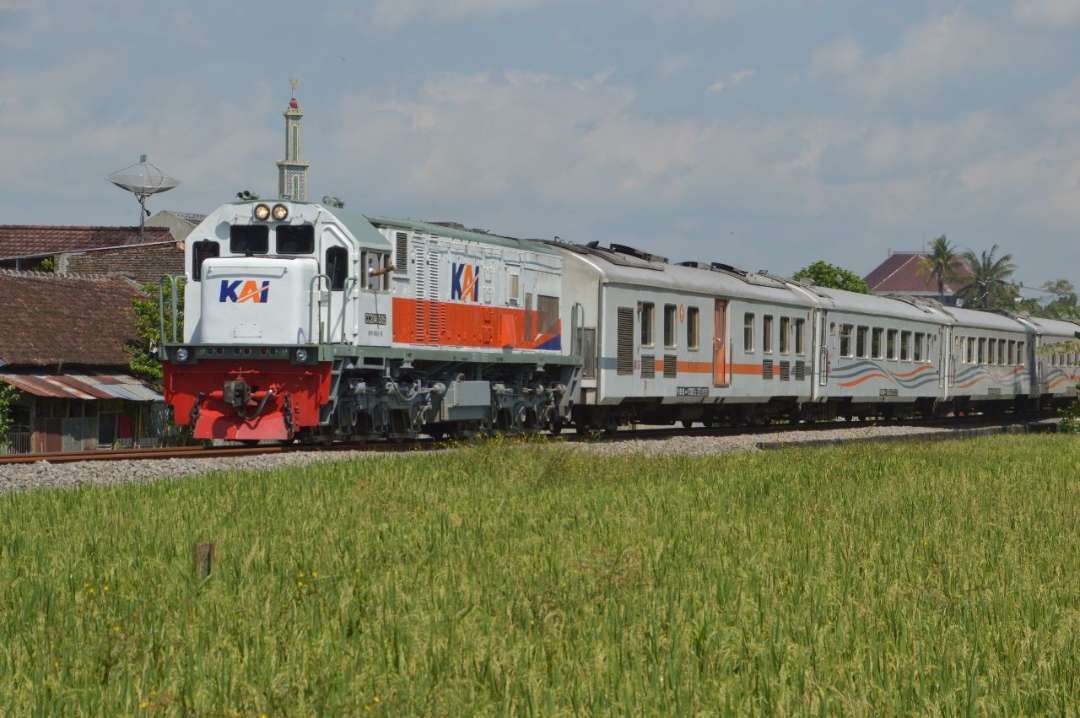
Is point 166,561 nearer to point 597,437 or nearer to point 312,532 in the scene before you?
point 312,532

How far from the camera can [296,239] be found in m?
22.4

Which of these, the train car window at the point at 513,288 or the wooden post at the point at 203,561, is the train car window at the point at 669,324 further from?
the wooden post at the point at 203,561

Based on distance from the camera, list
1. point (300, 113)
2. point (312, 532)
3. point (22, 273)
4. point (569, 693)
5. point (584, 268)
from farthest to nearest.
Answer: point (300, 113) → point (22, 273) → point (584, 268) → point (312, 532) → point (569, 693)

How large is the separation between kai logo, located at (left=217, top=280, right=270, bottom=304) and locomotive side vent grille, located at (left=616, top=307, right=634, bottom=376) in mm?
8538

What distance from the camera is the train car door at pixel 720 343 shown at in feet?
103

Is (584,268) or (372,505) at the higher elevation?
(584,268)

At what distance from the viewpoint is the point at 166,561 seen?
10469 mm

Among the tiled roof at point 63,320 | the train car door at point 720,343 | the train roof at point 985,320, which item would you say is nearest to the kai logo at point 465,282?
the train car door at point 720,343

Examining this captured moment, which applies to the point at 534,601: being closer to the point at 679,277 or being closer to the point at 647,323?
the point at 647,323

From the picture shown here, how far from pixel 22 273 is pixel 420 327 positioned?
24.1 metres

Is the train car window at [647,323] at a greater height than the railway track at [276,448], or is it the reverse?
the train car window at [647,323]

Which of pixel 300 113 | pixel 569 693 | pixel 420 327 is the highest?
pixel 300 113

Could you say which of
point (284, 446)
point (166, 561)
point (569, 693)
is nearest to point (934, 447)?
point (284, 446)

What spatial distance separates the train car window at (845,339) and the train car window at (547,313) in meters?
12.4
